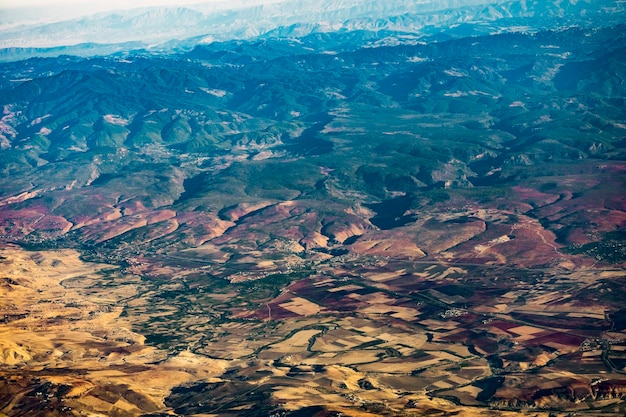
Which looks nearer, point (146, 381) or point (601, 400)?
point (601, 400)

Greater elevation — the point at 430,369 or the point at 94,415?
the point at 94,415

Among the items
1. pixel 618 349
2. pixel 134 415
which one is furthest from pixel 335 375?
pixel 618 349

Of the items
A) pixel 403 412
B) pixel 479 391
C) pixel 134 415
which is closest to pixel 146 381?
pixel 134 415

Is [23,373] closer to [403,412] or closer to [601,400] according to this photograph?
[403,412]

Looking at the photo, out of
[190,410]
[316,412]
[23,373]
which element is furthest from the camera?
[23,373]

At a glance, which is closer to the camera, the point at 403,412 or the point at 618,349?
the point at 403,412

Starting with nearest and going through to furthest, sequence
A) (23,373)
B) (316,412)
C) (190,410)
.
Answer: (316,412), (190,410), (23,373)

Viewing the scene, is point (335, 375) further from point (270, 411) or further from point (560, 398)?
point (560, 398)

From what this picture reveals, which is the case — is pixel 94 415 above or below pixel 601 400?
above
